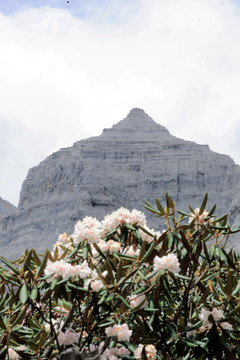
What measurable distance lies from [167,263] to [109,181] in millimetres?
71196

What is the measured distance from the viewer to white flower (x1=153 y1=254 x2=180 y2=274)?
11.1 ft

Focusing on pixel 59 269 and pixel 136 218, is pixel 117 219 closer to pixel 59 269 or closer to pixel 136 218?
pixel 136 218

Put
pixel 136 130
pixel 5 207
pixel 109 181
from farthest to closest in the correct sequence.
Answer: pixel 5 207
pixel 136 130
pixel 109 181

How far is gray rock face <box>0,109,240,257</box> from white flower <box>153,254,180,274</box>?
2551 inches

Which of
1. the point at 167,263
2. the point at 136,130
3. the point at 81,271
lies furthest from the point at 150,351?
the point at 136,130

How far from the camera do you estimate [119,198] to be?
241ft

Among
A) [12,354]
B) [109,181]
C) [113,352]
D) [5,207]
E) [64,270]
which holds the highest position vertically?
[109,181]

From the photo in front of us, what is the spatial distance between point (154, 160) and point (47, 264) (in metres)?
74.9

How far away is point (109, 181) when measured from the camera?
74562 mm

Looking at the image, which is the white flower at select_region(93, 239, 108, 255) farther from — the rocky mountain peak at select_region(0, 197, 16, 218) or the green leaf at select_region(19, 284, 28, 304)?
the rocky mountain peak at select_region(0, 197, 16, 218)

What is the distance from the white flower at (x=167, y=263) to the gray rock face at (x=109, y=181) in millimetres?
64784

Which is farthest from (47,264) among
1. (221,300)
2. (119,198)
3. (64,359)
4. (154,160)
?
(154,160)

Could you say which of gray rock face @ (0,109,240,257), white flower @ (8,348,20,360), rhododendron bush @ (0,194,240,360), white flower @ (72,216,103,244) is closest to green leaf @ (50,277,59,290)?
rhododendron bush @ (0,194,240,360)

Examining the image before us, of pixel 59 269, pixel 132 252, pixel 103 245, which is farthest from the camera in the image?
pixel 132 252
